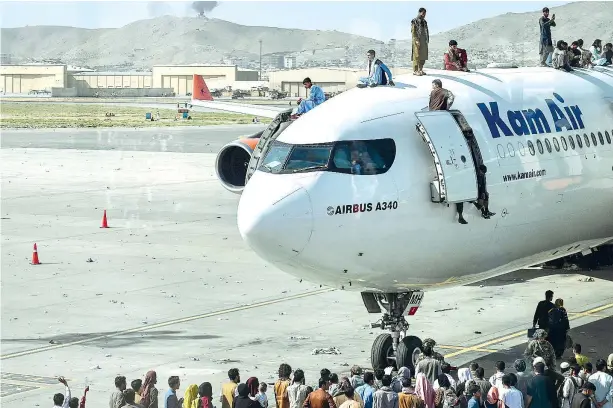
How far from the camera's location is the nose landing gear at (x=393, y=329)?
822 inches

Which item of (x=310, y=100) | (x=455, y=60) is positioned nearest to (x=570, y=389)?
(x=455, y=60)

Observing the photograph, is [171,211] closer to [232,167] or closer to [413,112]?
[232,167]

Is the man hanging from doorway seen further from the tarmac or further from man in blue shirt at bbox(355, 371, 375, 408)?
man in blue shirt at bbox(355, 371, 375, 408)

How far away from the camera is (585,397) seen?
17.2 m

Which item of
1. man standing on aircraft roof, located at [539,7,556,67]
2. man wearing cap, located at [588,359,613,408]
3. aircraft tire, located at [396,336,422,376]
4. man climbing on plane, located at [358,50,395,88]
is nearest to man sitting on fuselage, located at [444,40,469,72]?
man climbing on plane, located at [358,50,395,88]

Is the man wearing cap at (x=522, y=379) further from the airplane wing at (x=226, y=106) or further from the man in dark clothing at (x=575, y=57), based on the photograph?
the airplane wing at (x=226, y=106)

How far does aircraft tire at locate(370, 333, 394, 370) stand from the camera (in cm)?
2120

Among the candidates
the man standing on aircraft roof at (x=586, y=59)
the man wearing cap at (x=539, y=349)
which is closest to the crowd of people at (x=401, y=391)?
the man wearing cap at (x=539, y=349)

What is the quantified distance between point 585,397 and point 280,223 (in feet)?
17.5

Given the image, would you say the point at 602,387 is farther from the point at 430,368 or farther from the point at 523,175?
the point at 523,175

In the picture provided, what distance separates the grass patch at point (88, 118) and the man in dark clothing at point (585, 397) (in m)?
93.0

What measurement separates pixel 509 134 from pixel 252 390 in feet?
26.0

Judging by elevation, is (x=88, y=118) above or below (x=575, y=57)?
above

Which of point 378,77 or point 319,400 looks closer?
point 319,400
